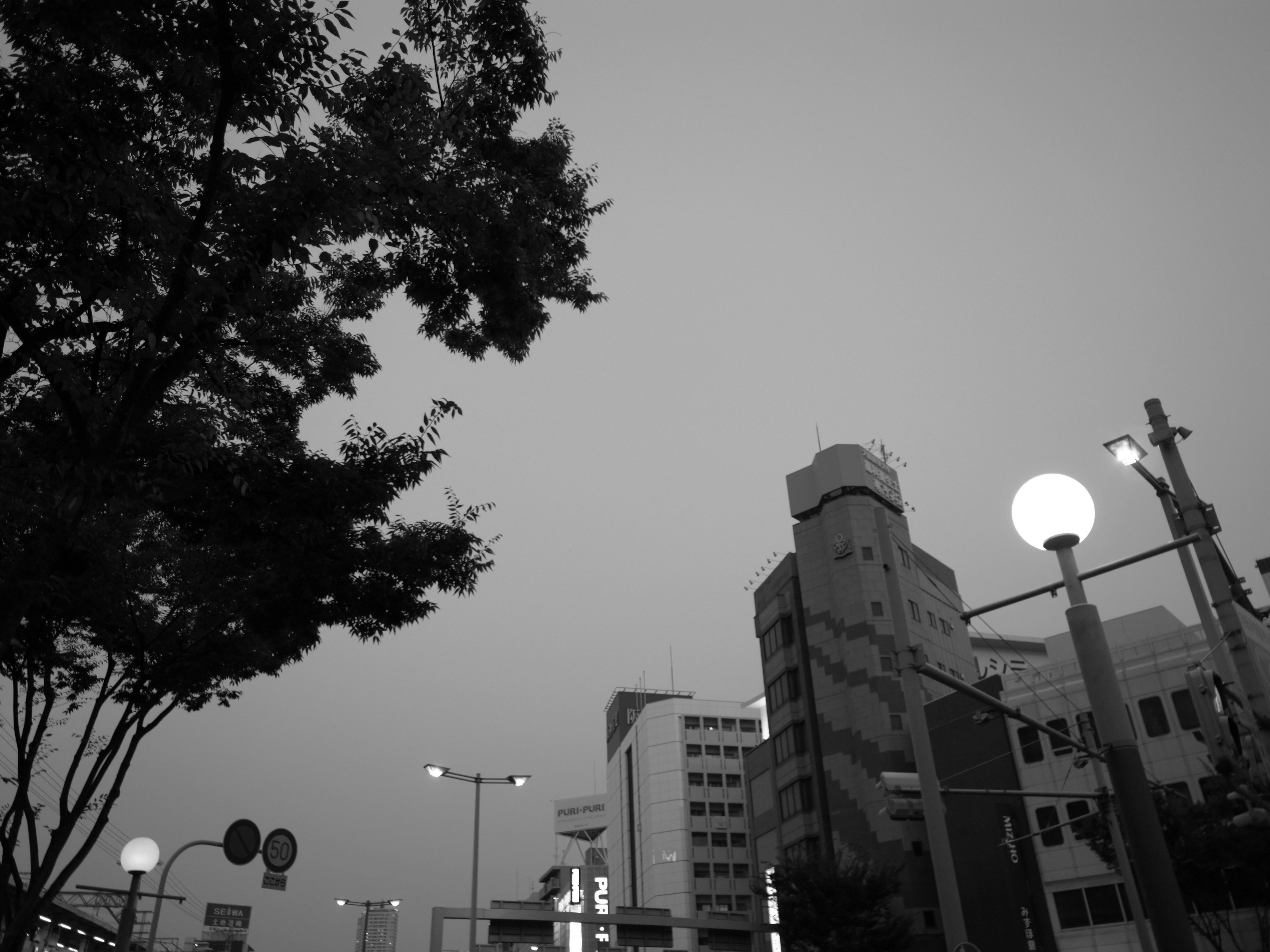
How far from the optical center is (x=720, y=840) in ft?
326

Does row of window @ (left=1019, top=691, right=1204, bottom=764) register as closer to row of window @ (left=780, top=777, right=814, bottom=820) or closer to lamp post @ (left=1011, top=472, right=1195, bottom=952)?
row of window @ (left=780, top=777, right=814, bottom=820)

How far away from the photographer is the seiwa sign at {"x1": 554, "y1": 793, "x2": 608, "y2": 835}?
13062 centimetres

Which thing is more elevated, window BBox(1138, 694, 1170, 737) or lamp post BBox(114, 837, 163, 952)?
window BBox(1138, 694, 1170, 737)

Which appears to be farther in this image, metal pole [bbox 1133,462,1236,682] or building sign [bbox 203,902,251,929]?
building sign [bbox 203,902,251,929]

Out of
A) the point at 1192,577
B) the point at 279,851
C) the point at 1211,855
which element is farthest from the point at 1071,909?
the point at 279,851

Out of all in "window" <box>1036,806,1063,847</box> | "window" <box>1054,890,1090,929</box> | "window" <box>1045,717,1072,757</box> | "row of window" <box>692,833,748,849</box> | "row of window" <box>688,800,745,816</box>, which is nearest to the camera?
"window" <box>1054,890,1090,929</box>

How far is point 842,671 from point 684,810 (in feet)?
158

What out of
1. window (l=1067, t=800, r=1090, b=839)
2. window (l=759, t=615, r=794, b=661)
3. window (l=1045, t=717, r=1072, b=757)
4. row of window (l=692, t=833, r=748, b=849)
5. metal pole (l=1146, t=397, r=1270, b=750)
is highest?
window (l=759, t=615, r=794, b=661)

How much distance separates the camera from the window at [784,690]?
63.0 metres

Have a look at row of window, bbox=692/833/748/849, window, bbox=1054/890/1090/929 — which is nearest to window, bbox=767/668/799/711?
window, bbox=1054/890/1090/929

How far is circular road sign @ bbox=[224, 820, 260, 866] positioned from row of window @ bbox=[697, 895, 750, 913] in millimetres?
91430

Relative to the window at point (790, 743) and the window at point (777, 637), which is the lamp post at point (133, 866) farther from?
the window at point (777, 637)

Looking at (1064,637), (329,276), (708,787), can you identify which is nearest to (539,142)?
(329,276)

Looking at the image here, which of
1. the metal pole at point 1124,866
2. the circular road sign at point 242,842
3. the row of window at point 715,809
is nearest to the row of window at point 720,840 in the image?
the row of window at point 715,809
